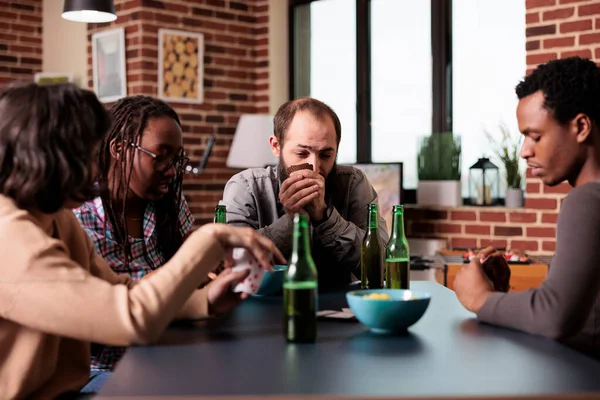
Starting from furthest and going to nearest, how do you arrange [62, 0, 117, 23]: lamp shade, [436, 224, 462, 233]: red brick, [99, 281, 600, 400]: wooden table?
[436, 224, 462, 233]: red brick < [62, 0, 117, 23]: lamp shade < [99, 281, 600, 400]: wooden table

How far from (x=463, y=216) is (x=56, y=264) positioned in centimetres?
361

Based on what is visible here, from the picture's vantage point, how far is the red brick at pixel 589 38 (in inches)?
161

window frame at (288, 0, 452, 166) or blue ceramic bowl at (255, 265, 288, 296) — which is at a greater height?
window frame at (288, 0, 452, 166)

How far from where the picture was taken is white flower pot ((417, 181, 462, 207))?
15.3 feet

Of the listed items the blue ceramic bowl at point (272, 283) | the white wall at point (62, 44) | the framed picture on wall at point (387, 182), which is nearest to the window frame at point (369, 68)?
the framed picture on wall at point (387, 182)

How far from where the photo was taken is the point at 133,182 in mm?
2100

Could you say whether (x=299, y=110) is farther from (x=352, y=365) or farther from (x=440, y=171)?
(x=440, y=171)

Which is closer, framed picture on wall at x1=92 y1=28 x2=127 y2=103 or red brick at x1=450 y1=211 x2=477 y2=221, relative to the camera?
red brick at x1=450 y1=211 x2=477 y2=221

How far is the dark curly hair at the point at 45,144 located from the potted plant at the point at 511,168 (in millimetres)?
3397

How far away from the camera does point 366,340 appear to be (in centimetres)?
139

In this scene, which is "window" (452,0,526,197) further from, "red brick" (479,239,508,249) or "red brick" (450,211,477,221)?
"red brick" (479,239,508,249)

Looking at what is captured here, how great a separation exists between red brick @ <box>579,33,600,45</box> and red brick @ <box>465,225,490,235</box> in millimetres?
1141

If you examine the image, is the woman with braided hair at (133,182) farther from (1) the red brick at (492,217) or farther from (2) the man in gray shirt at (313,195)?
(1) the red brick at (492,217)

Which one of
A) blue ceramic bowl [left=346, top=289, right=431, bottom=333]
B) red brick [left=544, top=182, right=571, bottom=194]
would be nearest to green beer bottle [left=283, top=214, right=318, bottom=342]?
blue ceramic bowl [left=346, top=289, right=431, bottom=333]
